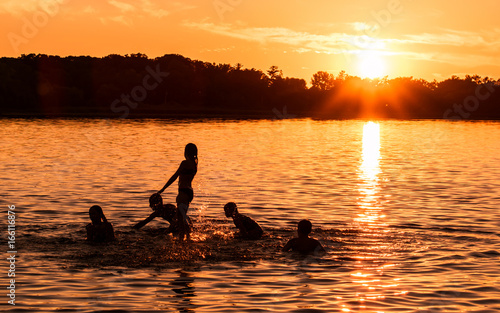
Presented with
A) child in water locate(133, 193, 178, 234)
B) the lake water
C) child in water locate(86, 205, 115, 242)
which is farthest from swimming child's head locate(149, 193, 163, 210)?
child in water locate(86, 205, 115, 242)

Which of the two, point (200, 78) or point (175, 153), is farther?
point (200, 78)

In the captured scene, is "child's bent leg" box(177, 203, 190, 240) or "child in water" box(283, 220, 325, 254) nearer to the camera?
"child in water" box(283, 220, 325, 254)

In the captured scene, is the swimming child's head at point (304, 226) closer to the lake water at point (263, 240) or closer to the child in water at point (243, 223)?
the lake water at point (263, 240)

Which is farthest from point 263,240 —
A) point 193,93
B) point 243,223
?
point 193,93

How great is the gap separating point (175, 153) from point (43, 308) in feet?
110

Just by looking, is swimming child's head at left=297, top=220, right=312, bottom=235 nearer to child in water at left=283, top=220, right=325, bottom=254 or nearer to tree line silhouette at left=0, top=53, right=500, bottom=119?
child in water at left=283, top=220, right=325, bottom=254

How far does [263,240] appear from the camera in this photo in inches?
658

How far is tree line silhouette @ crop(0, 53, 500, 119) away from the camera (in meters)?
131

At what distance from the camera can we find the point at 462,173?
115ft

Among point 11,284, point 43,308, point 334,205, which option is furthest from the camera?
point 334,205

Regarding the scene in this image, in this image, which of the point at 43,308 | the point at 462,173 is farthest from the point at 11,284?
the point at 462,173

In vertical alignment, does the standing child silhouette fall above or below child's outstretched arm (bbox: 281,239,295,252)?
above

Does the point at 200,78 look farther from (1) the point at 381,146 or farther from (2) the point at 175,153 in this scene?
(2) the point at 175,153

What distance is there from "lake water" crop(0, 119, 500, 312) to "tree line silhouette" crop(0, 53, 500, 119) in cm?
9042
